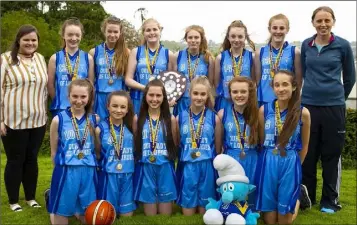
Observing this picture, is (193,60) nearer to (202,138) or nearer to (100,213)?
(202,138)

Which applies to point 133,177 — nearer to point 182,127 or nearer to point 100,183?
point 100,183

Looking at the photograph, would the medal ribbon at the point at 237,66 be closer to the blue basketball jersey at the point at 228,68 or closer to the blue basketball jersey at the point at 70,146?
the blue basketball jersey at the point at 228,68

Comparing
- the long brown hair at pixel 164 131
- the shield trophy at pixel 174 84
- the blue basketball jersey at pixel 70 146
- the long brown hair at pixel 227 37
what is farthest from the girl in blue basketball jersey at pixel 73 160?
the long brown hair at pixel 227 37

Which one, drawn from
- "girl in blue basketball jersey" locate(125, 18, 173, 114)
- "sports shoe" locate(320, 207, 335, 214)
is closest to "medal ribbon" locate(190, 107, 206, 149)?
"girl in blue basketball jersey" locate(125, 18, 173, 114)

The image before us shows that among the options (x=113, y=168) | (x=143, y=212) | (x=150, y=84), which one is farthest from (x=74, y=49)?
(x=143, y=212)

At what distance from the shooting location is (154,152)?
17.3 feet

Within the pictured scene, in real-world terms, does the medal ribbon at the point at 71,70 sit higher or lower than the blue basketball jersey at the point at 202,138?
higher

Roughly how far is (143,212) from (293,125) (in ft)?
6.50

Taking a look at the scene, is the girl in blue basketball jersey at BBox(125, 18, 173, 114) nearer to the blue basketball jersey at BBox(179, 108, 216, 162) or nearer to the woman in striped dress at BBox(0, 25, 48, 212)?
the blue basketball jersey at BBox(179, 108, 216, 162)

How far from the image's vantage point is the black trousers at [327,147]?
5.58 metres

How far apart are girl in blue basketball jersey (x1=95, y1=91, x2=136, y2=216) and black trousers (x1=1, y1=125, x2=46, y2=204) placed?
0.91 m

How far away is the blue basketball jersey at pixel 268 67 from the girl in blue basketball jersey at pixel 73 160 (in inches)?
81.8

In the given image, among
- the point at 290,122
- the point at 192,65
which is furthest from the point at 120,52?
the point at 290,122

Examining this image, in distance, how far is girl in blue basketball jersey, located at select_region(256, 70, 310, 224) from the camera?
5031mm
